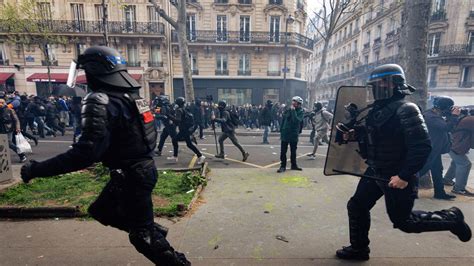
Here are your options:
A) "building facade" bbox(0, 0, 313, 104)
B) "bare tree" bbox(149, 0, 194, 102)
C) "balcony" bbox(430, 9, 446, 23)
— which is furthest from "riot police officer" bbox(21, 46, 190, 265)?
"balcony" bbox(430, 9, 446, 23)

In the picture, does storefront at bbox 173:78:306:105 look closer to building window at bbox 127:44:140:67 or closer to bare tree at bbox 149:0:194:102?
building window at bbox 127:44:140:67

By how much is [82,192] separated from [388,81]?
15.8 feet

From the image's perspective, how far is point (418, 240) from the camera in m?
3.01

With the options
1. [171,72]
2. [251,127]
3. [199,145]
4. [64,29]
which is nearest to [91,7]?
[64,29]

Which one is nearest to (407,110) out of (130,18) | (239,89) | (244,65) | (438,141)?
(438,141)

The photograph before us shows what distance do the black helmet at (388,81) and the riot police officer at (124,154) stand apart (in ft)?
6.88

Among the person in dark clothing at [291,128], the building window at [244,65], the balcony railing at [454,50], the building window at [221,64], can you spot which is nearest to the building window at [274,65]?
the building window at [244,65]

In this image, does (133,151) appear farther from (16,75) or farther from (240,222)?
(16,75)

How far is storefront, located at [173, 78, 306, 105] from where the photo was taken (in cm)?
2508

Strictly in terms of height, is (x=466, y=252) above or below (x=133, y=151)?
below

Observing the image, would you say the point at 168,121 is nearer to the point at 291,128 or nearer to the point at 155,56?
the point at 291,128

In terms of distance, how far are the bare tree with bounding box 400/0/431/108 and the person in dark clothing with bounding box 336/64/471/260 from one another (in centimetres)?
312

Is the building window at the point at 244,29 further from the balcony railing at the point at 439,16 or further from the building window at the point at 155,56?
the balcony railing at the point at 439,16

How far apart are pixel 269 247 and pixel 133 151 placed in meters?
1.88
